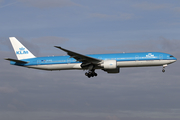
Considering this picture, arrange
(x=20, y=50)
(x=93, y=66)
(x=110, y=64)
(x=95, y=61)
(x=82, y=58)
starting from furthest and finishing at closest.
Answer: (x=20, y=50) → (x=93, y=66) → (x=95, y=61) → (x=82, y=58) → (x=110, y=64)

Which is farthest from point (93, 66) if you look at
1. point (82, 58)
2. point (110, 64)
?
point (110, 64)

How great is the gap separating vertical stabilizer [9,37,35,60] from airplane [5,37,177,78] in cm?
84

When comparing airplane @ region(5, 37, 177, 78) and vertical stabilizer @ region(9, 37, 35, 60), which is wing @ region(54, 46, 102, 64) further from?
vertical stabilizer @ region(9, 37, 35, 60)

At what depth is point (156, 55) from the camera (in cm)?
4359

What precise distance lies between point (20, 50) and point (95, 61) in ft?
49.4

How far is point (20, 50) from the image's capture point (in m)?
50.6

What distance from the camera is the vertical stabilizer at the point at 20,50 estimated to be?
1953 inches

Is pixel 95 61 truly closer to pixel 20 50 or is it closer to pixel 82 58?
pixel 82 58

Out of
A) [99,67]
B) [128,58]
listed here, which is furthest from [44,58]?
[128,58]

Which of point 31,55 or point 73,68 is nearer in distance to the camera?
point 73,68

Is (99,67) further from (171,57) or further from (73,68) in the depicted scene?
(171,57)

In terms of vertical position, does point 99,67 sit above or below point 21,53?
below

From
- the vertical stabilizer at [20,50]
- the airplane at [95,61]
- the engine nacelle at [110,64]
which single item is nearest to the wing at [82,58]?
the airplane at [95,61]

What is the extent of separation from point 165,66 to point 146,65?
9.66 feet
